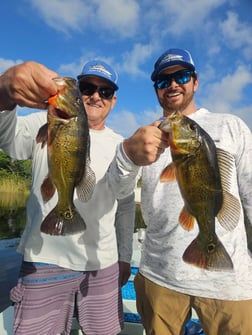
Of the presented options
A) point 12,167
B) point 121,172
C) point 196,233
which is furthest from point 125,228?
point 12,167

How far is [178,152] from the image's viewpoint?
2049 millimetres

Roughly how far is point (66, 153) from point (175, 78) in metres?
1.55

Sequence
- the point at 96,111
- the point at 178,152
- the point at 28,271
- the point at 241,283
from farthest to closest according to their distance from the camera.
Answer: the point at 96,111
the point at 28,271
the point at 241,283
the point at 178,152

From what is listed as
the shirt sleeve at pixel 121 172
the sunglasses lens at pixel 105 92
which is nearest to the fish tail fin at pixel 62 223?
the shirt sleeve at pixel 121 172

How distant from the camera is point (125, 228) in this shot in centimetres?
356

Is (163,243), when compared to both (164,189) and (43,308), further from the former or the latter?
(43,308)

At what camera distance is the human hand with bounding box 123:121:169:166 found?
214 cm

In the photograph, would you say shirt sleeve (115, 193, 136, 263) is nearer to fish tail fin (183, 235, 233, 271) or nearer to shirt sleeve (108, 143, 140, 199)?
shirt sleeve (108, 143, 140, 199)

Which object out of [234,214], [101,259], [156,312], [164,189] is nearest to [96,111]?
[164,189]

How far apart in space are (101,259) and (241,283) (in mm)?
1258

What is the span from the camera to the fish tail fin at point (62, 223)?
7.60 feet

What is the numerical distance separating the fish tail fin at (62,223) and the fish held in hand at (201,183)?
2.42 ft

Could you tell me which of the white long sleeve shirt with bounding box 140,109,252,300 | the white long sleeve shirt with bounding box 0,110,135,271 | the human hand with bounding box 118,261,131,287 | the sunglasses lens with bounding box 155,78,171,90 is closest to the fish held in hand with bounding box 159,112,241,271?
the white long sleeve shirt with bounding box 140,109,252,300

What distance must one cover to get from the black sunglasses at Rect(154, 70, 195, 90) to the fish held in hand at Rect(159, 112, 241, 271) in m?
1.09
